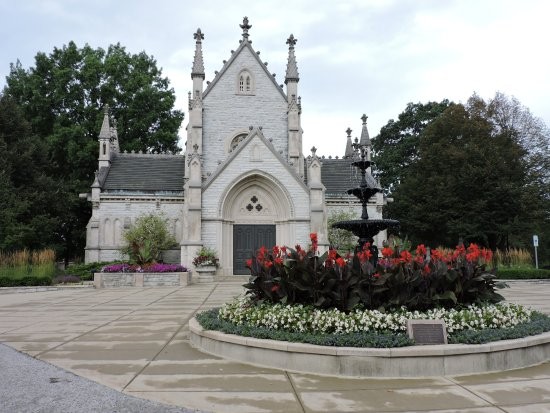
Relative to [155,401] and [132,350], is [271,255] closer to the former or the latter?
[132,350]

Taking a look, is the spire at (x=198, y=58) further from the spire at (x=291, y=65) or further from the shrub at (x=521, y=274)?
the shrub at (x=521, y=274)

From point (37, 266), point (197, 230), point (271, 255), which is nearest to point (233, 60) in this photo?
point (197, 230)

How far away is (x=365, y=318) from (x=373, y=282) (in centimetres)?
78

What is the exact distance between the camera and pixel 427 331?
259 inches

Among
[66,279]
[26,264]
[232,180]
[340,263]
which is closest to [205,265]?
[232,180]

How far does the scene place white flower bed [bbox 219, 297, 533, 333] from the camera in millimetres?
6852

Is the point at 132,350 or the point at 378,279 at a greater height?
the point at 378,279

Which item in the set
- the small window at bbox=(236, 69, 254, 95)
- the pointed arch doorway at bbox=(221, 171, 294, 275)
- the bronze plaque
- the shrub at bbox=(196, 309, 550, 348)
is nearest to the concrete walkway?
the shrub at bbox=(196, 309, 550, 348)

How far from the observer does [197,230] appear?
25.4 meters

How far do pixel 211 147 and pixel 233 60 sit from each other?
582cm

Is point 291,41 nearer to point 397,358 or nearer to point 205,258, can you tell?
point 205,258

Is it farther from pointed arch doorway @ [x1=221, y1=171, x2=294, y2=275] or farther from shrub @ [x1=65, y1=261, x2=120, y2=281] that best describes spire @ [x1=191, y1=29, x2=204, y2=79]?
shrub @ [x1=65, y1=261, x2=120, y2=281]

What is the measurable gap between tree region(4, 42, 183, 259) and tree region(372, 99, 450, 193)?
22955mm

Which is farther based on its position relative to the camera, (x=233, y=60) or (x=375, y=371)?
(x=233, y=60)
